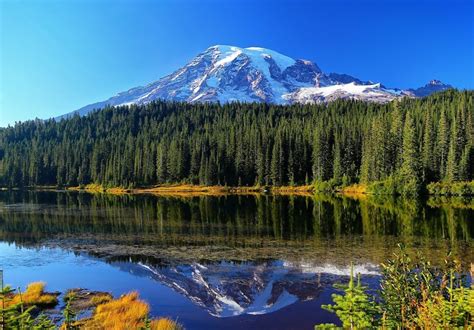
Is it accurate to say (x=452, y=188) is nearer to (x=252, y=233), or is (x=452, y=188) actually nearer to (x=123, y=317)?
(x=252, y=233)

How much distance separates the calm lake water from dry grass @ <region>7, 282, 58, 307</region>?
6.76ft

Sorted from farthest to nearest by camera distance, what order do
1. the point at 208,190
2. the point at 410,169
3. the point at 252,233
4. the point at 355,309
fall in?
1. the point at 208,190
2. the point at 410,169
3. the point at 252,233
4. the point at 355,309

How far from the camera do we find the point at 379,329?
1051 cm

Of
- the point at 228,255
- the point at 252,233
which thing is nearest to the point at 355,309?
the point at 228,255

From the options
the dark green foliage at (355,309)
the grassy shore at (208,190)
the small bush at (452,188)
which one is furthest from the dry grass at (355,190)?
the dark green foliage at (355,309)

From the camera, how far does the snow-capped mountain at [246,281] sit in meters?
22.6

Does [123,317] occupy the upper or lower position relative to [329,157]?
lower

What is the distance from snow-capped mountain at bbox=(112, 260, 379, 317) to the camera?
74.1 ft

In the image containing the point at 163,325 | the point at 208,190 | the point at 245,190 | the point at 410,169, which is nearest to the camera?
the point at 163,325

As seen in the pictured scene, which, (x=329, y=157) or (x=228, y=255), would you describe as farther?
(x=329, y=157)

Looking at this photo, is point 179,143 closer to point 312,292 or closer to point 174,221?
point 174,221

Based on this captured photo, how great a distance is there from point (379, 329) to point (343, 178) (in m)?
125

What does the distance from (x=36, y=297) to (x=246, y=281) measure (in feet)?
39.9

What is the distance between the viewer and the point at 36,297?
Result: 934 inches
